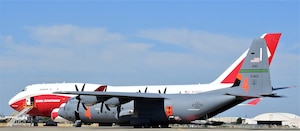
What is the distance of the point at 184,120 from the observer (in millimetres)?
39406

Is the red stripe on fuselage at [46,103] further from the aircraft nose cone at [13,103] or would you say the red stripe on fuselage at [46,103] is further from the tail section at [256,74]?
the tail section at [256,74]

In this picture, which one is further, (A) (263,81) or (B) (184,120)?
(B) (184,120)

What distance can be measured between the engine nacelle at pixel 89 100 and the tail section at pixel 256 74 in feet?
35.9

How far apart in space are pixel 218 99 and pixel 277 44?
10778 millimetres

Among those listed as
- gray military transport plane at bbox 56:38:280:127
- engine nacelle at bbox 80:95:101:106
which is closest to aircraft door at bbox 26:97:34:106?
gray military transport plane at bbox 56:38:280:127

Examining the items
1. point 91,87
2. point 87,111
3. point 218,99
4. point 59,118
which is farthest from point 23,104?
point 218,99

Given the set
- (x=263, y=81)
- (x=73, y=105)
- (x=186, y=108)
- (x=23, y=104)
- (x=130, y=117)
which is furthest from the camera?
(x=23, y=104)

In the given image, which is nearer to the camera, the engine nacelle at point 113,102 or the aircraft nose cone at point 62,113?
the engine nacelle at point 113,102

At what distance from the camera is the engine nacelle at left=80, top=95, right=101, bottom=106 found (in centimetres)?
4075

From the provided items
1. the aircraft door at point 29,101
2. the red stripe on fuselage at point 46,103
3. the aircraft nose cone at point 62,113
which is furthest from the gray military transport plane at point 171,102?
the aircraft door at point 29,101


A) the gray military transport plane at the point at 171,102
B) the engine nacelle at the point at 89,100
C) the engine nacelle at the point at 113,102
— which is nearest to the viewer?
the gray military transport plane at the point at 171,102

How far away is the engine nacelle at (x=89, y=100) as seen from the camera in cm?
4075

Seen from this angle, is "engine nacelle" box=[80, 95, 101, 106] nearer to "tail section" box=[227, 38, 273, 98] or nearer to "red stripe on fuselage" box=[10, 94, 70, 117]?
"tail section" box=[227, 38, 273, 98]

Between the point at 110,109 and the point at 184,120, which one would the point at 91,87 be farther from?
the point at 184,120
